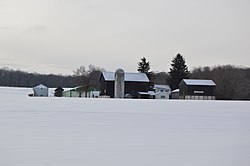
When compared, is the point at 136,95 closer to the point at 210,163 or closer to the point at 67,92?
the point at 67,92

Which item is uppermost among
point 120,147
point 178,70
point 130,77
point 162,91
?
point 178,70

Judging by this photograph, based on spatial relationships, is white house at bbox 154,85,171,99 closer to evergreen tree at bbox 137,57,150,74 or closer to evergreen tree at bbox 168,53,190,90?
evergreen tree at bbox 168,53,190,90

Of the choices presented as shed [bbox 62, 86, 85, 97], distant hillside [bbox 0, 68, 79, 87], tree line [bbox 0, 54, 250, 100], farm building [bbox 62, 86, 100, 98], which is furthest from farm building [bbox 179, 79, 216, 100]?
distant hillside [bbox 0, 68, 79, 87]

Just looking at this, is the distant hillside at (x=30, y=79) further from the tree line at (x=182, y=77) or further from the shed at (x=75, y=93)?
the shed at (x=75, y=93)

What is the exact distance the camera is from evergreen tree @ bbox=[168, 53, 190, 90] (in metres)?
78.5

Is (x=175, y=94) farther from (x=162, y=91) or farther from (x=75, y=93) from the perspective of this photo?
(x=75, y=93)

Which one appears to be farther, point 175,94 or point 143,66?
point 143,66

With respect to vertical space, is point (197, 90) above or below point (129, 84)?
below

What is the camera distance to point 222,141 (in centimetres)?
938

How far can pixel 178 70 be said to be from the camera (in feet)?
258

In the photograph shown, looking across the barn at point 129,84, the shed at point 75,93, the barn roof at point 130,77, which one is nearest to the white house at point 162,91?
the barn at point 129,84

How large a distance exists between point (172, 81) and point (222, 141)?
7195 centimetres

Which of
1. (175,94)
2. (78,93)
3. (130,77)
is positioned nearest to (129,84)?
(130,77)

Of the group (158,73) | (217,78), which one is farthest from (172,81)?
(158,73)
